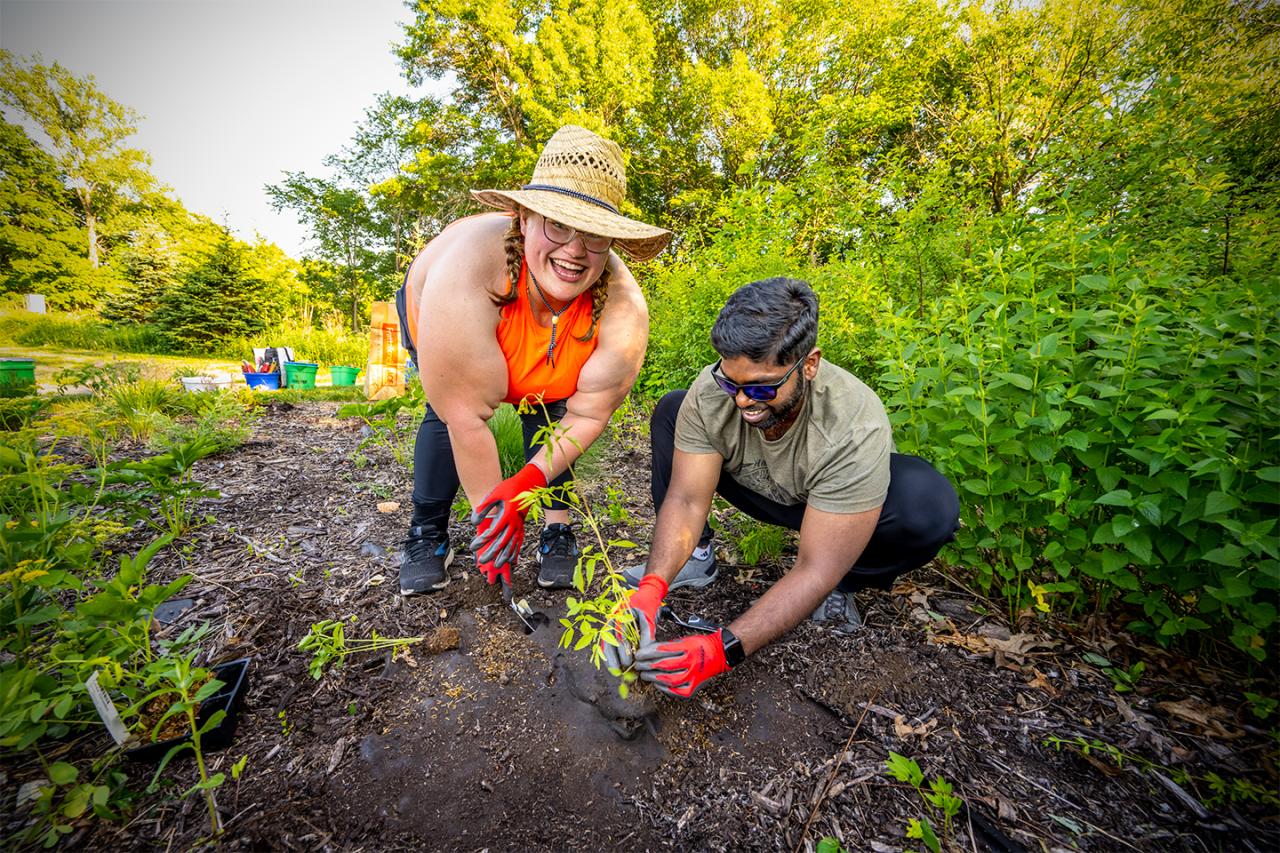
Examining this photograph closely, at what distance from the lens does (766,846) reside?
127cm

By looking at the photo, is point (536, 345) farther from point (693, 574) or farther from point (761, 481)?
point (693, 574)

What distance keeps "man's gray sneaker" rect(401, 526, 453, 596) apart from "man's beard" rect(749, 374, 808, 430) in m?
1.59

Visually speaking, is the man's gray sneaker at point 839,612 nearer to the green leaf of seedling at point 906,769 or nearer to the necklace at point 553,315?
the green leaf of seedling at point 906,769

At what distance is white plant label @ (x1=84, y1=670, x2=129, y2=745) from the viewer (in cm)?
114

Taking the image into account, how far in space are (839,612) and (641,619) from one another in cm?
101

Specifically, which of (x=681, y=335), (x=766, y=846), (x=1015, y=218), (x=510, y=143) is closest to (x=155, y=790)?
(x=766, y=846)

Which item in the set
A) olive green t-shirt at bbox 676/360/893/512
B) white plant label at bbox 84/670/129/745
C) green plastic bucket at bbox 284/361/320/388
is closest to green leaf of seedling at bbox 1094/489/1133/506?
olive green t-shirt at bbox 676/360/893/512

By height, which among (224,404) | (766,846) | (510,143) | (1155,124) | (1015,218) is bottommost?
(766,846)

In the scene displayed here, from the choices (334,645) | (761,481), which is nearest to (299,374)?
(334,645)

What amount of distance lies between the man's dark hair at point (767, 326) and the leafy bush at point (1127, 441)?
527 mm

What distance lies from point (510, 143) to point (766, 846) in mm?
17477

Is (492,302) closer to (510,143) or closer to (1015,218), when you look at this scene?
(1015,218)

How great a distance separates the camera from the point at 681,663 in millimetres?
1460

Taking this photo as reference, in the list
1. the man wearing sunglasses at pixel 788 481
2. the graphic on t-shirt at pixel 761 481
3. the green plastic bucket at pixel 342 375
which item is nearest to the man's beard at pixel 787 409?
the man wearing sunglasses at pixel 788 481
